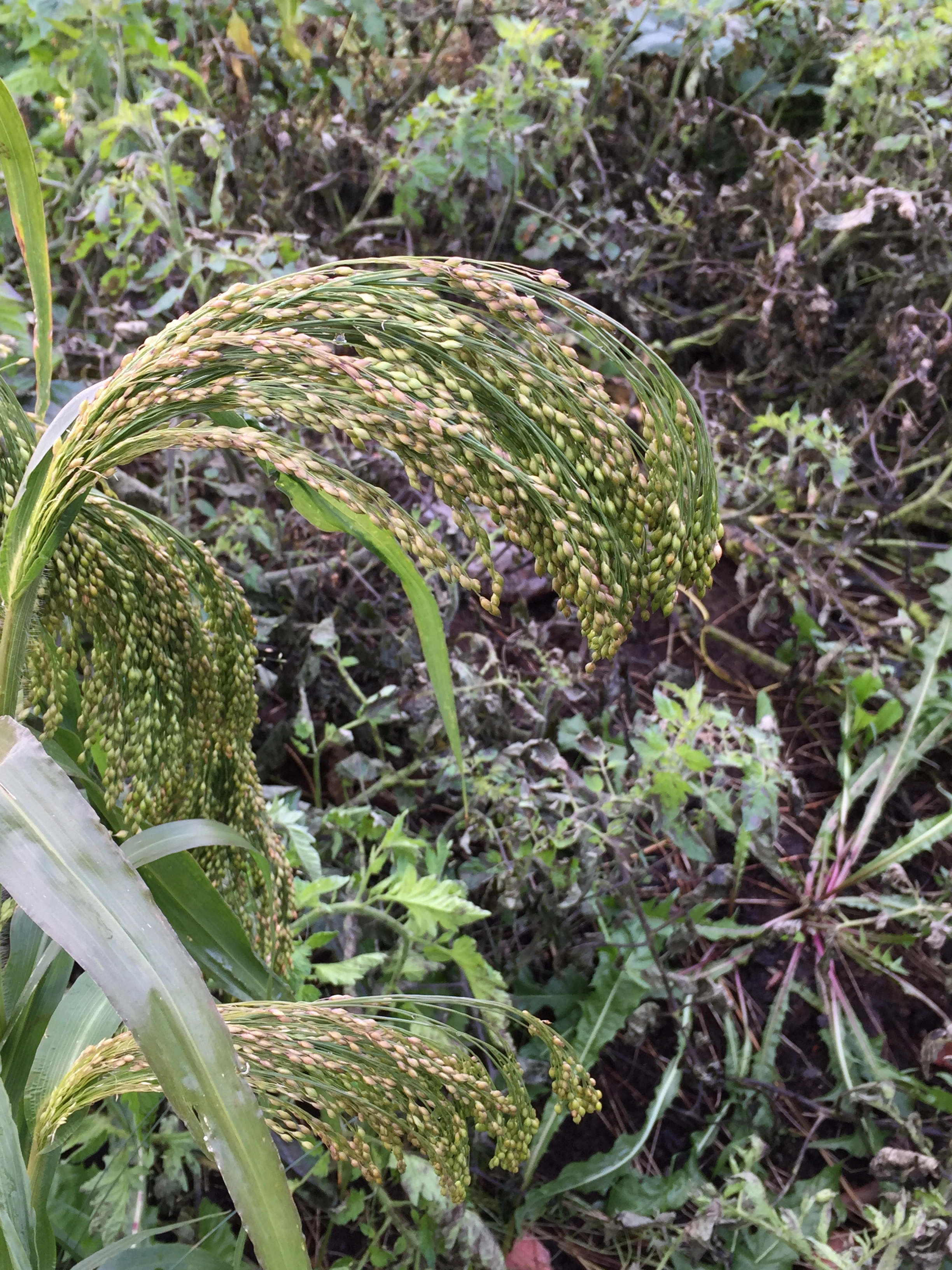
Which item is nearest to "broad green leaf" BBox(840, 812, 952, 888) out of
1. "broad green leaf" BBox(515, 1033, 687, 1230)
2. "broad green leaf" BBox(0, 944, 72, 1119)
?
"broad green leaf" BBox(515, 1033, 687, 1230)

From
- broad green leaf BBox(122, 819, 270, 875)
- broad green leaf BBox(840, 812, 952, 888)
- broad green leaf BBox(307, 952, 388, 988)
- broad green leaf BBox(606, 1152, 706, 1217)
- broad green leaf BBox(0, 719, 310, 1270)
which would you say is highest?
broad green leaf BBox(0, 719, 310, 1270)

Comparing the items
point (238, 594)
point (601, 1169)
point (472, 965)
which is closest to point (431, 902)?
point (472, 965)

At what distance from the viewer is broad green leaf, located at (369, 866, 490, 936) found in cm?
148

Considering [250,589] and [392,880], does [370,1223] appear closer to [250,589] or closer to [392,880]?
[392,880]

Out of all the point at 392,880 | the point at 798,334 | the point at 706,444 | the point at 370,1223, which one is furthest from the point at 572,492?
the point at 798,334

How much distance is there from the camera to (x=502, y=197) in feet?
9.54

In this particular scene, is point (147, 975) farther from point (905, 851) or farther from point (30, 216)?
point (905, 851)

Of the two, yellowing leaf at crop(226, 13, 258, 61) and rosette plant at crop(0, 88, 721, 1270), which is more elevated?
yellowing leaf at crop(226, 13, 258, 61)

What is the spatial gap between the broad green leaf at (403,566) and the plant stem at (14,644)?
0.77 ft

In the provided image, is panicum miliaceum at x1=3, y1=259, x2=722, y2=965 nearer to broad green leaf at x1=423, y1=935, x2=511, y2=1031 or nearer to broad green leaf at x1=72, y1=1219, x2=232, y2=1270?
broad green leaf at x1=72, y1=1219, x2=232, y2=1270

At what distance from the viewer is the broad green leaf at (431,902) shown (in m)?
1.48

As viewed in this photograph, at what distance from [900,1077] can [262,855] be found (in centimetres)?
151

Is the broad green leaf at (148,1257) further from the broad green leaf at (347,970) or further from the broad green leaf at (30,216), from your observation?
the broad green leaf at (30,216)

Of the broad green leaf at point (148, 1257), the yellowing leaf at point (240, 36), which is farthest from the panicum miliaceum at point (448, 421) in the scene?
the yellowing leaf at point (240, 36)
